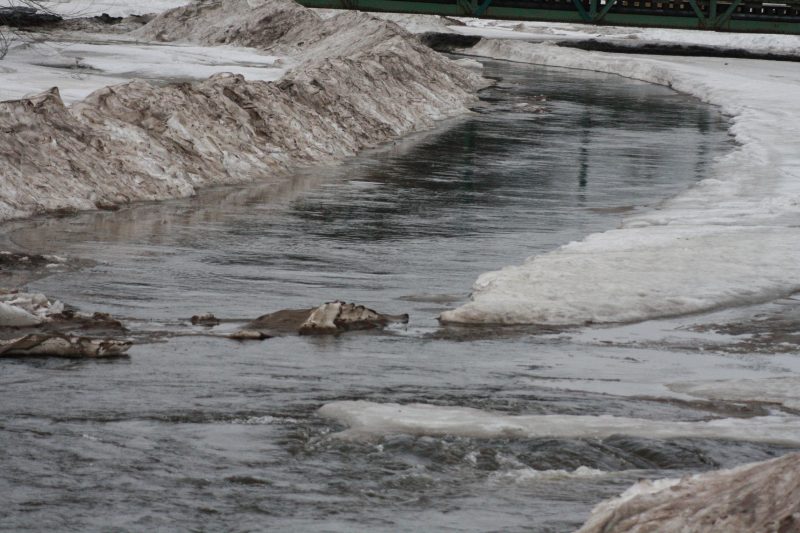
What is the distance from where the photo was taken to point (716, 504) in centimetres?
445

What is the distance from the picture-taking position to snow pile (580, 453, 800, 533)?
4.23 m

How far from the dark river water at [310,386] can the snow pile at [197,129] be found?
2.30 feet

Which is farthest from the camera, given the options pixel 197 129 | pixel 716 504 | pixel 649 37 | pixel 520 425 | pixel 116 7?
pixel 649 37

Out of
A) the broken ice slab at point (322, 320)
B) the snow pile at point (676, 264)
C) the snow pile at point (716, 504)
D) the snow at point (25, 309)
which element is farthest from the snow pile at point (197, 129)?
the snow pile at point (716, 504)

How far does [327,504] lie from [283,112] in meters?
15.3

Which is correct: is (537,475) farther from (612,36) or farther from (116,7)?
(612,36)

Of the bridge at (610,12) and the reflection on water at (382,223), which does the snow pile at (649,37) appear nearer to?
the bridge at (610,12)

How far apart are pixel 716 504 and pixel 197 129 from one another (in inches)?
568

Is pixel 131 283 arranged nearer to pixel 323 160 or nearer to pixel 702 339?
pixel 702 339

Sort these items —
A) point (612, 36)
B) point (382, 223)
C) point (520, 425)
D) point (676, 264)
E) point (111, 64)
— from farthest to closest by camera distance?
point (612, 36), point (111, 64), point (382, 223), point (676, 264), point (520, 425)

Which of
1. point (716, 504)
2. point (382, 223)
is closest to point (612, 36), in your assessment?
point (382, 223)

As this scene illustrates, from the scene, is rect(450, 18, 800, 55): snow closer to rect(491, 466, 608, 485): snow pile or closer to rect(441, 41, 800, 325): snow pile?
rect(441, 41, 800, 325): snow pile

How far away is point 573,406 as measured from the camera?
7.63m

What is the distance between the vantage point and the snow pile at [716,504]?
13.9 feet
